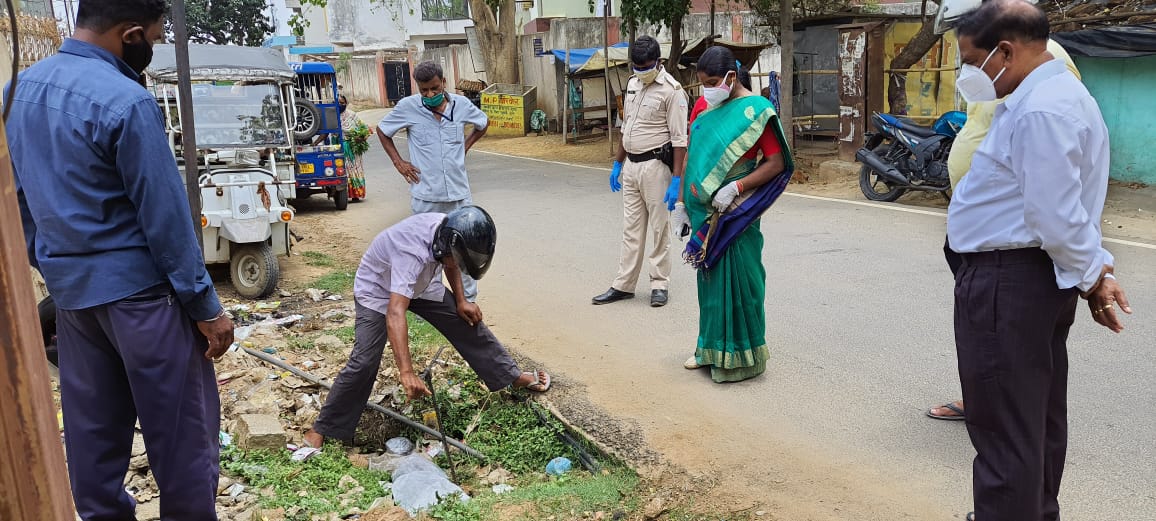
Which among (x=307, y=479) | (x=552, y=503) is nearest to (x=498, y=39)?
(x=307, y=479)

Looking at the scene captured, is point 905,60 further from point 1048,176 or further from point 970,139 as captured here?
point 1048,176

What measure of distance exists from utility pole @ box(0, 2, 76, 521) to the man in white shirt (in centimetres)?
229

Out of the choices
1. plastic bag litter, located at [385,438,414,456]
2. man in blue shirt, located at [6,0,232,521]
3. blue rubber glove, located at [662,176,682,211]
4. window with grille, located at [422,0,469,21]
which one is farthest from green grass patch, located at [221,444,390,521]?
window with grille, located at [422,0,469,21]

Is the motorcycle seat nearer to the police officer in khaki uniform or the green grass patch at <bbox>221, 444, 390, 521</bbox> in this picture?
the police officer in khaki uniform

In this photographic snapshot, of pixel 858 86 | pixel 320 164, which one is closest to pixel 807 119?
pixel 858 86

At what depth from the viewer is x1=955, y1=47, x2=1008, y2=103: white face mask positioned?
2.53 metres

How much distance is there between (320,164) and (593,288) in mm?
6245

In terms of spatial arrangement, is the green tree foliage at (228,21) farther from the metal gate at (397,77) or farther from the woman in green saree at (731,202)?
the woman in green saree at (731,202)

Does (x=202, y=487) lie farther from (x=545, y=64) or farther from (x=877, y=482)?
(x=545, y=64)

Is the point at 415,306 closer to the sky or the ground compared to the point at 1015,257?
closer to the ground

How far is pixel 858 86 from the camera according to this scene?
501 inches

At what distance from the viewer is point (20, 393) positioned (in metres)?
1.38

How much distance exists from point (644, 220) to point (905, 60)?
29.5 feet

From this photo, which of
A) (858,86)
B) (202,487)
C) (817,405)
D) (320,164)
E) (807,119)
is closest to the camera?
(202,487)
